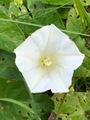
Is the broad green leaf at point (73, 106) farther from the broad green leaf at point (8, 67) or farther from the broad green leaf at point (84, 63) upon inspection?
the broad green leaf at point (8, 67)

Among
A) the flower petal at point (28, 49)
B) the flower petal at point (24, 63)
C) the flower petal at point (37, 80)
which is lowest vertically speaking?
the flower petal at point (37, 80)

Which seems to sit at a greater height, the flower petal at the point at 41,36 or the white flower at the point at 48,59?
the flower petal at the point at 41,36

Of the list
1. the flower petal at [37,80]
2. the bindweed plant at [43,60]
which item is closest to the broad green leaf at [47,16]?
the bindweed plant at [43,60]

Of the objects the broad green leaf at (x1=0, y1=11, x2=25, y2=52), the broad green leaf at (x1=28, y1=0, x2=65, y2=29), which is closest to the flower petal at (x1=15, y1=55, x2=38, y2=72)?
the broad green leaf at (x1=0, y1=11, x2=25, y2=52)

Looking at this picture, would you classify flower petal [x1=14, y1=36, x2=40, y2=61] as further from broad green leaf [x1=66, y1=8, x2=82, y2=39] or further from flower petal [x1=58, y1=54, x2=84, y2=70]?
broad green leaf [x1=66, y1=8, x2=82, y2=39]

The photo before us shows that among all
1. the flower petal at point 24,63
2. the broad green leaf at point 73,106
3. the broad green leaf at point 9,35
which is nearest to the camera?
the flower petal at point 24,63
